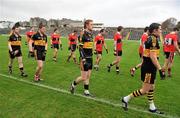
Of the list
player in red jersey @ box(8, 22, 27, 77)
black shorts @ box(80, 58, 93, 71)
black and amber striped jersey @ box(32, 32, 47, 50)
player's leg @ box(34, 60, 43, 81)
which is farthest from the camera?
player in red jersey @ box(8, 22, 27, 77)

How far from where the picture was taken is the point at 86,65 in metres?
11.1

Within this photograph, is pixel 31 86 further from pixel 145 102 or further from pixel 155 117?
pixel 155 117

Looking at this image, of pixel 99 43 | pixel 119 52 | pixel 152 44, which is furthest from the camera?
pixel 99 43

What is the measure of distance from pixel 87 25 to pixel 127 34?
58.1m

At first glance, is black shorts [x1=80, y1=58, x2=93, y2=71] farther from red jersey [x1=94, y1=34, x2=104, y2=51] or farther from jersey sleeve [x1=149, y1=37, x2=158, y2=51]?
red jersey [x1=94, y1=34, x2=104, y2=51]

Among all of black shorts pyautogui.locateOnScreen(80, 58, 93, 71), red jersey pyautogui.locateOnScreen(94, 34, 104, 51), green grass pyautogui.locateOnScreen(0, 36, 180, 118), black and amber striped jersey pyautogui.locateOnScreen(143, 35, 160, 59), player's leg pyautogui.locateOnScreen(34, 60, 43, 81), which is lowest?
green grass pyautogui.locateOnScreen(0, 36, 180, 118)

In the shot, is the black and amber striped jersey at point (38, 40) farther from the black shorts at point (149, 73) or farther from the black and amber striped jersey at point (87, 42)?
the black shorts at point (149, 73)

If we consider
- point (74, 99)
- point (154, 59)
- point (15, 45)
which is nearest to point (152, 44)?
point (154, 59)

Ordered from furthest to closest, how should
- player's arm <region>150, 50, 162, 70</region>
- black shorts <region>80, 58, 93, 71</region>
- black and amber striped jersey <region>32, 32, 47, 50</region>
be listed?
black and amber striped jersey <region>32, 32, 47, 50</region>, black shorts <region>80, 58, 93, 71</region>, player's arm <region>150, 50, 162, 70</region>

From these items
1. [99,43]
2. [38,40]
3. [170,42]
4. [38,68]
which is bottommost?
[38,68]

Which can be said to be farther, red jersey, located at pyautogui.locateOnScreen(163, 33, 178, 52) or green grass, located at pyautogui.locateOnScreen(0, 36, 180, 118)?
red jersey, located at pyautogui.locateOnScreen(163, 33, 178, 52)

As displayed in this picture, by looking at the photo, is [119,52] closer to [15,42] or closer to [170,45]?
[170,45]

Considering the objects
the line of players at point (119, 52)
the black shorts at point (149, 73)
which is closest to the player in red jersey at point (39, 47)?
the line of players at point (119, 52)

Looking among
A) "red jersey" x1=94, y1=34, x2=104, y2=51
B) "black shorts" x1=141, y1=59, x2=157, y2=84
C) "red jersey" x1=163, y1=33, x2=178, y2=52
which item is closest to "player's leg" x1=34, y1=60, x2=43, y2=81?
"black shorts" x1=141, y1=59, x2=157, y2=84
